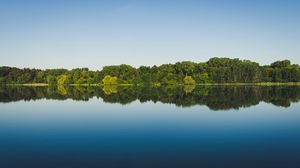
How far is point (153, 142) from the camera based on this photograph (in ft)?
40.2

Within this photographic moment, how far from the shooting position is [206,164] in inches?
355

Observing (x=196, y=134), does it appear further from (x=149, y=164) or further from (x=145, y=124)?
(x=149, y=164)

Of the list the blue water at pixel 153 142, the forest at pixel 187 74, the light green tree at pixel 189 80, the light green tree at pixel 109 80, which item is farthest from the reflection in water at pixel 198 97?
the light green tree at pixel 109 80

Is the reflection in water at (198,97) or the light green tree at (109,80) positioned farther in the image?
the light green tree at (109,80)

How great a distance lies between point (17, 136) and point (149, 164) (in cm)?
773

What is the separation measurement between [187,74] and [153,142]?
9587 centimetres

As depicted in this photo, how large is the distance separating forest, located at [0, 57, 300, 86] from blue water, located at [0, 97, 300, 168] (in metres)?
80.2

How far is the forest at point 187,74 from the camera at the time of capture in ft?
326

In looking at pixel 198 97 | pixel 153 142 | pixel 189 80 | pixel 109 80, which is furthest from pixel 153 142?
pixel 109 80

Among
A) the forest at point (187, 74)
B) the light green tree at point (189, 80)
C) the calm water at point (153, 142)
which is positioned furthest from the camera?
the forest at point (187, 74)

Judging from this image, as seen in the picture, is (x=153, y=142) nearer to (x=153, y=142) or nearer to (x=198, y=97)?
(x=153, y=142)

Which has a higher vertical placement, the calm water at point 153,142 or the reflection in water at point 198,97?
the reflection in water at point 198,97

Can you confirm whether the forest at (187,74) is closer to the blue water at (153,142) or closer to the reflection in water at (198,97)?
the reflection in water at (198,97)

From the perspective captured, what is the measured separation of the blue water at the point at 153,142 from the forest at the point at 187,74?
80170mm
